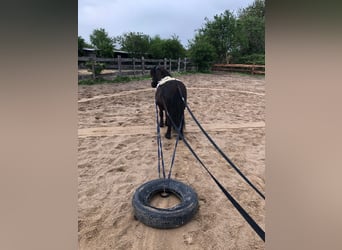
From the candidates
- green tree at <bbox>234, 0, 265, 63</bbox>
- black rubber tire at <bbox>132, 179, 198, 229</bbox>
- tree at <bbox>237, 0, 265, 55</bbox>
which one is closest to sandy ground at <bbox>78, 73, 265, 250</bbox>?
black rubber tire at <bbox>132, 179, 198, 229</bbox>

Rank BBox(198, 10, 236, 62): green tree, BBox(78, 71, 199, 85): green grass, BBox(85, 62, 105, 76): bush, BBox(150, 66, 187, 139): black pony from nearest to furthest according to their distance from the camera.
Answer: BBox(150, 66, 187, 139): black pony
BBox(78, 71, 199, 85): green grass
BBox(85, 62, 105, 76): bush
BBox(198, 10, 236, 62): green tree

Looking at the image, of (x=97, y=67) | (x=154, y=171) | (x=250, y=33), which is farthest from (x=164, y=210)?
(x=250, y=33)

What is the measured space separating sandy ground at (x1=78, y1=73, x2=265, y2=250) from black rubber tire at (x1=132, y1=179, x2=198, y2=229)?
0.04 metres

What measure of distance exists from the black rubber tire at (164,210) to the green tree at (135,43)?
5.44 m

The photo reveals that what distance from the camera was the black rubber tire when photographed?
1258mm

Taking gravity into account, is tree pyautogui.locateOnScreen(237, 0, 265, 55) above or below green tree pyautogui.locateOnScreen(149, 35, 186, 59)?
above

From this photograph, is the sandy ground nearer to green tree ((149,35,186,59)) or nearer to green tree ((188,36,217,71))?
green tree ((149,35,186,59))

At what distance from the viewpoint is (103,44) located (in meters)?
6.39

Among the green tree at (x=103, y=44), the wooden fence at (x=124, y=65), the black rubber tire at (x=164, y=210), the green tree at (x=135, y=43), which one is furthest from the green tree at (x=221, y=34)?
the black rubber tire at (x=164, y=210)

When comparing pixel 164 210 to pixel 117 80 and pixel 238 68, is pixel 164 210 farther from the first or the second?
pixel 238 68
